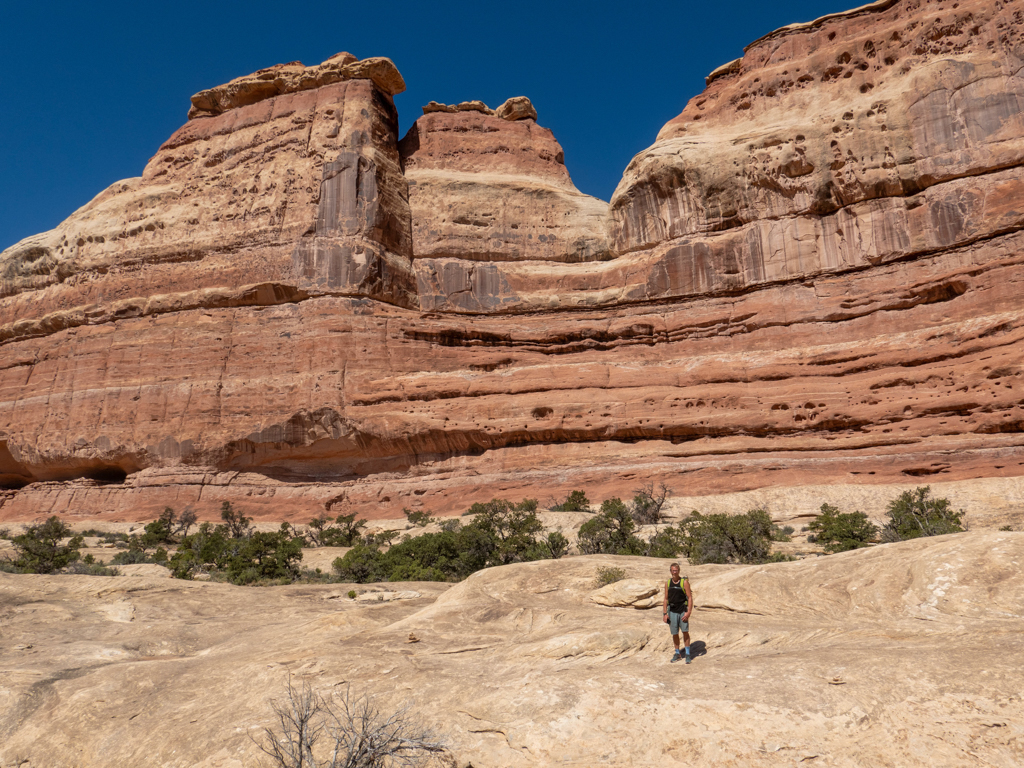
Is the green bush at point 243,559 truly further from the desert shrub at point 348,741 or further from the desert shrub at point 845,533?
the desert shrub at point 845,533

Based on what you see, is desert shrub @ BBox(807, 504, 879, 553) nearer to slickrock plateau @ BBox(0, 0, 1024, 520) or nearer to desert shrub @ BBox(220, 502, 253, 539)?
slickrock plateau @ BBox(0, 0, 1024, 520)

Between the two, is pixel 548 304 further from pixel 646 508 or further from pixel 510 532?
pixel 510 532

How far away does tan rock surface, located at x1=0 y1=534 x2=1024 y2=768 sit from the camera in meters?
4.58

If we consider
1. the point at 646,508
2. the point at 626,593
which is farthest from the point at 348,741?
the point at 646,508

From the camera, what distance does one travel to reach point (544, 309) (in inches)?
1293

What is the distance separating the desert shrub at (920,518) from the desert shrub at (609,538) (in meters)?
5.65

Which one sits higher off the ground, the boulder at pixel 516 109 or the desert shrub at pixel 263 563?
the boulder at pixel 516 109

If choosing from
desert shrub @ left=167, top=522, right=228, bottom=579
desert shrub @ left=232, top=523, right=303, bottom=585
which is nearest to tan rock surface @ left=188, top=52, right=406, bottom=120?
desert shrub @ left=167, top=522, right=228, bottom=579

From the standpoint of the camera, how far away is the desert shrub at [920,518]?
14883 mm

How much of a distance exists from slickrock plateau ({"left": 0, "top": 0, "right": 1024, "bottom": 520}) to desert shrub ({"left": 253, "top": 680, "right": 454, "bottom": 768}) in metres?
20.5

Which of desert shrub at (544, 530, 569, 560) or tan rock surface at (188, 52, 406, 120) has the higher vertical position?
tan rock surface at (188, 52, 406, 120)

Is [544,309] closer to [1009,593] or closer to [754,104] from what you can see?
[754,104]

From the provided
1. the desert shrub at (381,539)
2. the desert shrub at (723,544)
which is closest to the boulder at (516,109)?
the desert shrub at (381,539)

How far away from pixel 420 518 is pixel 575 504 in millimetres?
6183
